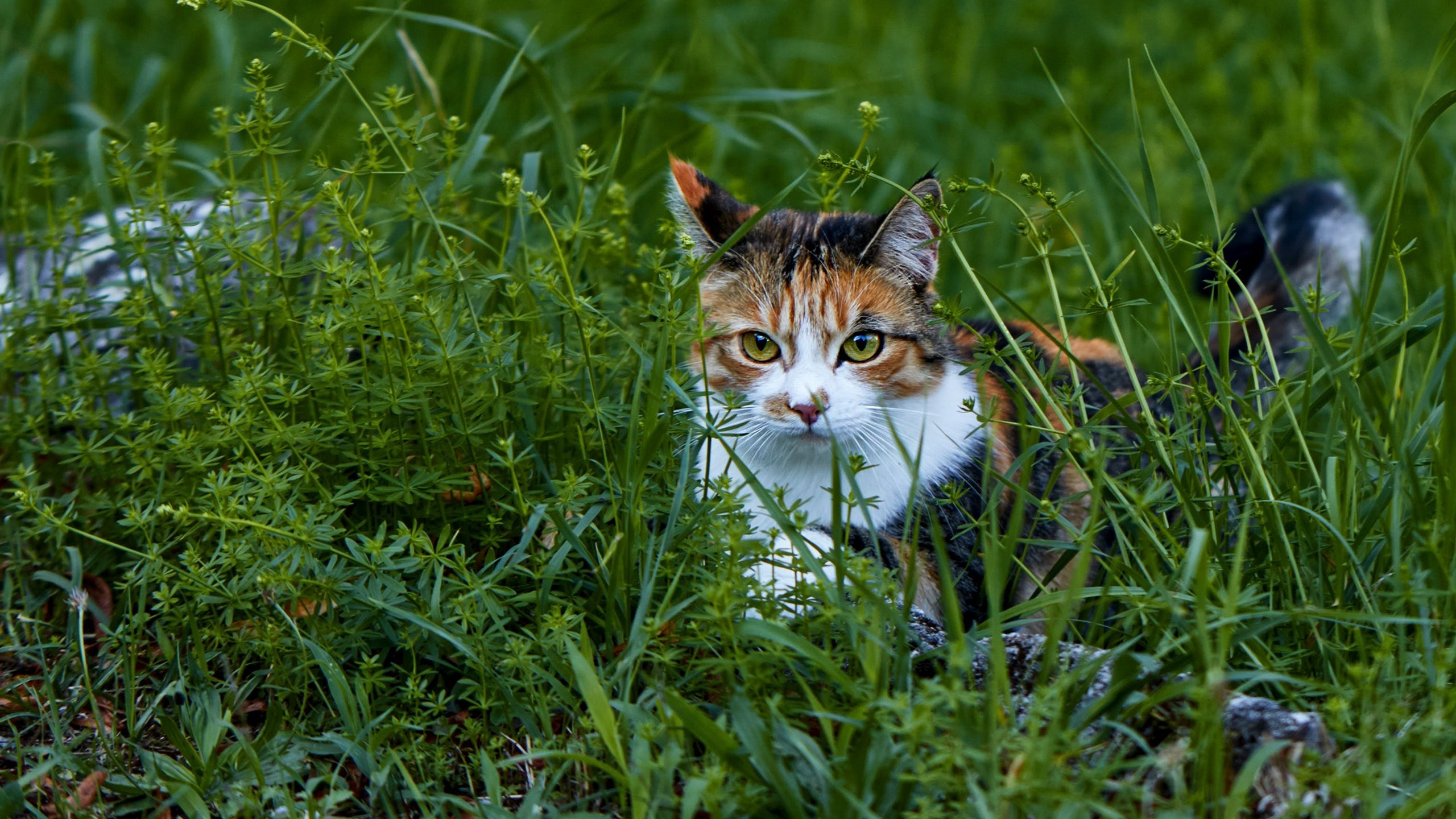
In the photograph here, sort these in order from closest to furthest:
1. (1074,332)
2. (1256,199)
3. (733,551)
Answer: (733,551)
(1074,332)
(1256,199)

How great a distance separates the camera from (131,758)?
220 cm

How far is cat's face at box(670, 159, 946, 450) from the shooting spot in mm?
2629

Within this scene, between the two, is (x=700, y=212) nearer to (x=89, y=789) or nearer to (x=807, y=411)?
(x=807, y=411)

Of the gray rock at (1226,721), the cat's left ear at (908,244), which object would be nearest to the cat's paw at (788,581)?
the gray rock at (1226,721)

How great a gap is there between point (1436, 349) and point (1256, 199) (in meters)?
2.33

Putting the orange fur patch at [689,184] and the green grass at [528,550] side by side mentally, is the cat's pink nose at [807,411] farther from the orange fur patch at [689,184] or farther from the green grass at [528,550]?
the orange fur patch at [689,184]

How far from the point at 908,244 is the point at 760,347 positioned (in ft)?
1.32

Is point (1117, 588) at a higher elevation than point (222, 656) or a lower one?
higher

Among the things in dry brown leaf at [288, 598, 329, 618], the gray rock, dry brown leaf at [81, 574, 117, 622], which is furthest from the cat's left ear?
dry brown leaf at [81, 574, 117, 622]

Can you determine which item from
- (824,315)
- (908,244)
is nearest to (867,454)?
(824,315)

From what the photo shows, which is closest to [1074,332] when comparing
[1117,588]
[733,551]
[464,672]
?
[1117,588]

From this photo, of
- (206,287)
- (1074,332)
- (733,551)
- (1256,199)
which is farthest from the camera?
(1256,199)

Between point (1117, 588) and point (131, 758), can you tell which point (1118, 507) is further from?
point (131, 758)

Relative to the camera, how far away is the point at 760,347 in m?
2.74
